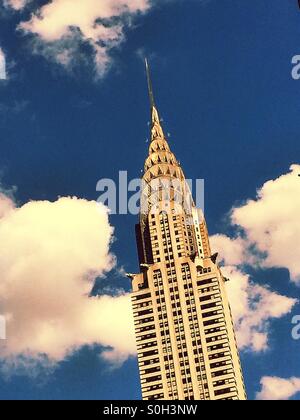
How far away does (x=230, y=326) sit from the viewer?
186500 mm

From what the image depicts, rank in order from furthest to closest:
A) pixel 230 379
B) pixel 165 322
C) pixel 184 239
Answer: pixel 184 239 → pixel 165 322 → pixel 230 379

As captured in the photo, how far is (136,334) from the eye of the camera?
186m

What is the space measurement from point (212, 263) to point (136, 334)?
2831cm
